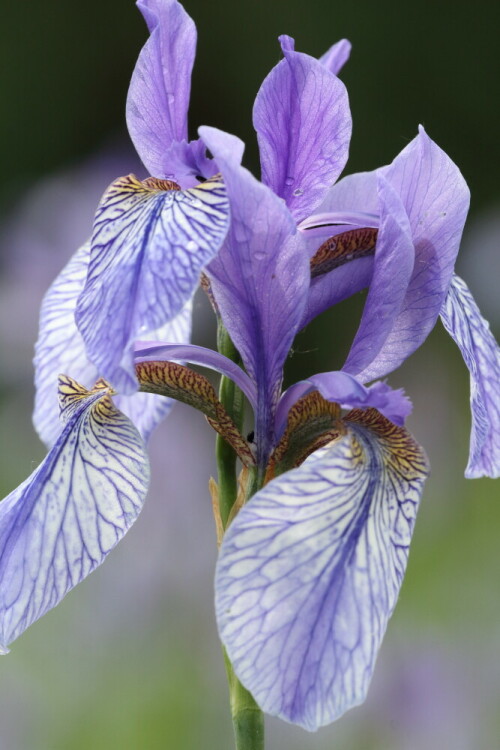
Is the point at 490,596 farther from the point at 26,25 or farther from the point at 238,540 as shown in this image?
the point at 26,25

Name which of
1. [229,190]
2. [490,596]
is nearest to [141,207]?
[229,190]

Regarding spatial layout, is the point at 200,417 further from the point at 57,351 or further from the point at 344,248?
the point at 344,248

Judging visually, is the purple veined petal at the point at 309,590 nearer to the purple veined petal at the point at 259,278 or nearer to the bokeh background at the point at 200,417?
the purple veined petal at the point at 259,278

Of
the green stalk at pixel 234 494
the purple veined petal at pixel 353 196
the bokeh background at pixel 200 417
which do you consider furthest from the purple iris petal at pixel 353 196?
the bokeh background at pixel 200 417

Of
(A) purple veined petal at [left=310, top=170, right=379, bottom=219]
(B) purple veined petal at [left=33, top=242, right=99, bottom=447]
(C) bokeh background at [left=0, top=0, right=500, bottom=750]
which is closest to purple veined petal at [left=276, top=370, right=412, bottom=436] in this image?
(A) purple veined petal at [left=310, top=170, right=379, bottom=219]

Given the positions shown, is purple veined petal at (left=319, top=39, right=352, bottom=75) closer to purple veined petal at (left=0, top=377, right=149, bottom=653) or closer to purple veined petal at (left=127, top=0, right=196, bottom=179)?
purple veined petal at (left=127, top=0, right=196, bottom=179)

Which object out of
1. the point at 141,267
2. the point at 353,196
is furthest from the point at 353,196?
the point at 141,267
